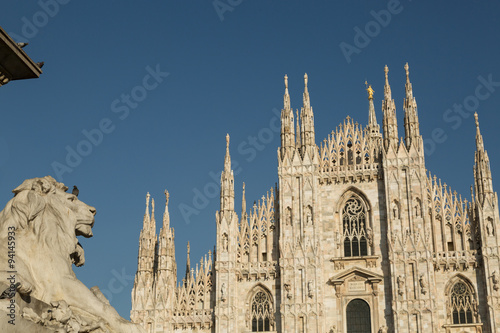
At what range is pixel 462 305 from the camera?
28719 mm

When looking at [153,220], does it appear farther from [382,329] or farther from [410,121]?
[410,121]

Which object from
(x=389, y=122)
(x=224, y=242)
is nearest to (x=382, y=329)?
(x=224, y=242)

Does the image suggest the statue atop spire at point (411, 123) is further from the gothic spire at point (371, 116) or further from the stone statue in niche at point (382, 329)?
the stone statue in niche at point (382, 329)

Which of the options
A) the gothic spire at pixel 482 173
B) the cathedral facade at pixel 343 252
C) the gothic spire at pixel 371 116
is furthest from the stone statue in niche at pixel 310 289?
the gothic spire at pixel 371 116

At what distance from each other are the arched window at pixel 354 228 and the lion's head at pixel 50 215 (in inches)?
945

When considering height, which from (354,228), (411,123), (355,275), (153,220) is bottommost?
(355,275)

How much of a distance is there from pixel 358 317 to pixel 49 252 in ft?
80.3

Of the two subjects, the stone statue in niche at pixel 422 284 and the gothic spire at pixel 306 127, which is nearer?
the stone statue in niche at pixel 422 284

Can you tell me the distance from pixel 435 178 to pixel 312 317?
8.35 m

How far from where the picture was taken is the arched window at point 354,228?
3062 centimetres

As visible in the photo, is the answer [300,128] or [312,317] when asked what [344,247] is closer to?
[312,317]

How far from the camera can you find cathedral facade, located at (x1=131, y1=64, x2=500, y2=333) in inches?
1137

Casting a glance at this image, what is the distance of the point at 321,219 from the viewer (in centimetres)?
3114

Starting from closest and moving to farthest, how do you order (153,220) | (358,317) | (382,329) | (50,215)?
(50,215), (382,329), (358,317), (153,220)
